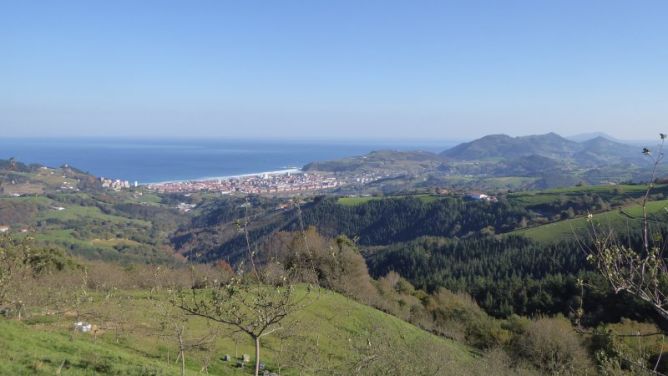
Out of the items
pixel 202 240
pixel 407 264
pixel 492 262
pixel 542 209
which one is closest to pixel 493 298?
pixel 492 262

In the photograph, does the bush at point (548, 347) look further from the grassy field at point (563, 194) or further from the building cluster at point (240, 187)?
the building cluster at point (240, 187)

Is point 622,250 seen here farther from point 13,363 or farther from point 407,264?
point 407,264

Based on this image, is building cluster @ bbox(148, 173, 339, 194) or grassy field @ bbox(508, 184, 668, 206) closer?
grassy field @ bbox(508, 184, 668, 206)

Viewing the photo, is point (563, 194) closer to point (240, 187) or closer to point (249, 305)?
point (249, 305)

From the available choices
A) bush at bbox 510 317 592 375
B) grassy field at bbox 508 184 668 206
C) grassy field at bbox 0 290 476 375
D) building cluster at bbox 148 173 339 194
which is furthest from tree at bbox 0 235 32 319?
building cluster at bbox 148 173 339 194

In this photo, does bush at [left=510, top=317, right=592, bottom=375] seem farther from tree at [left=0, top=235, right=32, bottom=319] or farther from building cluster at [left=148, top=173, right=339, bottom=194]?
building cluster at [left=148, top=173, right=339, bottom=194]

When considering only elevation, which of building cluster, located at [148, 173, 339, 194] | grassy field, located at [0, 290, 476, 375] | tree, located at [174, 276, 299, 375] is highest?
tree, located at [174, 276, 299, 375]

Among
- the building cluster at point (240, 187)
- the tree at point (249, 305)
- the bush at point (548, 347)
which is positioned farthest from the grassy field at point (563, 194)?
the tree at point (249, 305)

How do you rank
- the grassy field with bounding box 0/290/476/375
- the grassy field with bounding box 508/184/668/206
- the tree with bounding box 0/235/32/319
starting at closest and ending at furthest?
the grassy field with bounding box 0/290/476/375, the tree with bounding box 0/235/32/319, the grassy field with bounding box 508/184/668/206
